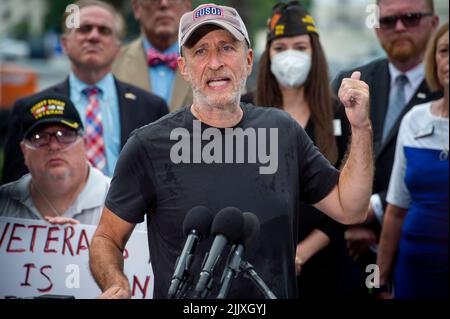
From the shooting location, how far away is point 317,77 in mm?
4586

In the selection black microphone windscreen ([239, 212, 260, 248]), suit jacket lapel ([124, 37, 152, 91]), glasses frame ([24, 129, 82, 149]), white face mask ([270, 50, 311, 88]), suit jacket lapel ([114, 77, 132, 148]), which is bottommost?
black microphone windscreen ([239, 212, 260, 248])

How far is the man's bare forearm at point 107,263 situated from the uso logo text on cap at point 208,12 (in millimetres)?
839

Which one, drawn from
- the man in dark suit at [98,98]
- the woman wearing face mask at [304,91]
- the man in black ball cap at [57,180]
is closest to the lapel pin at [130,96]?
the man in dark suit at [98,98]

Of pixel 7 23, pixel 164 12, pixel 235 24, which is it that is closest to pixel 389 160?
pixel 164 12

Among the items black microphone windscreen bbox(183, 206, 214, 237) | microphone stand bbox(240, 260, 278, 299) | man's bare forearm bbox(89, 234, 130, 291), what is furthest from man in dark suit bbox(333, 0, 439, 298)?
black microphone windscreen bbox(183, 206, 214, 237)

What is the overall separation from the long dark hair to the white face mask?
0.03m

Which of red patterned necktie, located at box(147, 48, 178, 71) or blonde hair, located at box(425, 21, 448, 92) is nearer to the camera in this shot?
blonde hair, located at box(425, 21, 448, 92)

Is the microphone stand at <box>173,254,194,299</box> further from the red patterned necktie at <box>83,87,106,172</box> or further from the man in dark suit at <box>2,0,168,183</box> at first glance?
the red patterned necktie at <box>83,87,106,172</box>

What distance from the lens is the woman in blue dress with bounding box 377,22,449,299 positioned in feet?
15.0

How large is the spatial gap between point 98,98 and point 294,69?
1.06m

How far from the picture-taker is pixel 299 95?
15.2ft

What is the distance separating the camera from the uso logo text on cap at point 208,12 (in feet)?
10.4

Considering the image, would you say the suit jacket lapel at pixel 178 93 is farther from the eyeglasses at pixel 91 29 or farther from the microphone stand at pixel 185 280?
the microphone stand at pixel 185 280

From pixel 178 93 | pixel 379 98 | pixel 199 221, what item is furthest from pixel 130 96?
pixel 199 221
